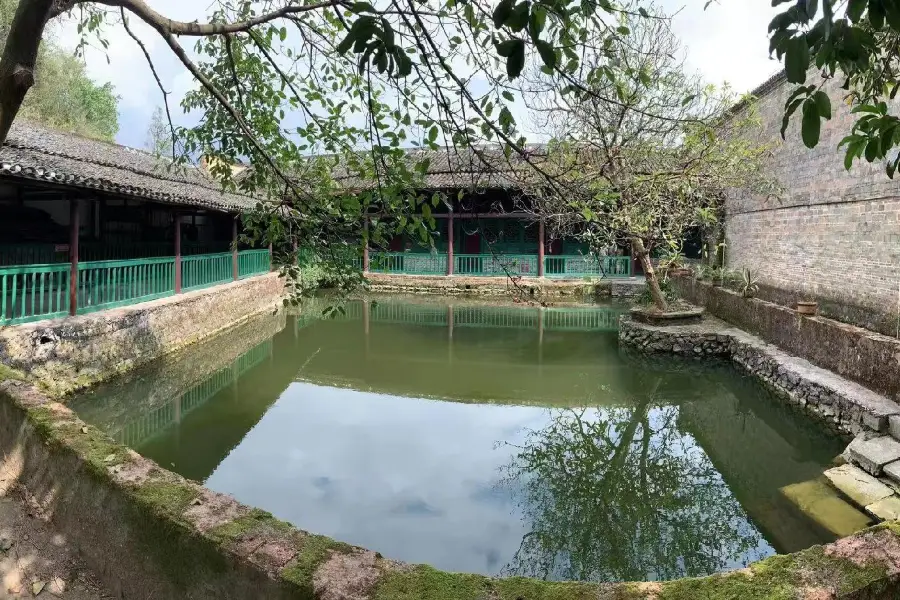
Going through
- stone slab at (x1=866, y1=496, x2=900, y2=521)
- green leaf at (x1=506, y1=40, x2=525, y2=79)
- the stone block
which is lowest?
stone slab at (x1=866, y1=496, x2=900, y2=521)

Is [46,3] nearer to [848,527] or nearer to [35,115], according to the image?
[848,527]

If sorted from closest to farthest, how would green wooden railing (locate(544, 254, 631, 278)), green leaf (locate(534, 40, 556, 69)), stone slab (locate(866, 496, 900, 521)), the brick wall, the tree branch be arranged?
green leaf (locate(534, 40, 556, 69)) < the tree branch < stone slab (locate(866, 496, 900, 521)) < the brick wall < green wooden railing (locate(544, 254, 631, 278))

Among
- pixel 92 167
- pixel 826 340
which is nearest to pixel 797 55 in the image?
pixel 826 340

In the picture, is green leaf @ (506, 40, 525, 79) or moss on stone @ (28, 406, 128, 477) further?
moss on stone @ (28, 406, 128, 477)

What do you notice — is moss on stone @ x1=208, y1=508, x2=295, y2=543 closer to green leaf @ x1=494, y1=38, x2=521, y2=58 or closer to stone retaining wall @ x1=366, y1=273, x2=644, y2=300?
green leaf @ x1=494, y1=38, x2=521, y2=58

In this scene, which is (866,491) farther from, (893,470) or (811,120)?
(811,120)

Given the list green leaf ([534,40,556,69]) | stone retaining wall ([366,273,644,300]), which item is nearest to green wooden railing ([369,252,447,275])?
stone retaining wall ([366,273,644,300])

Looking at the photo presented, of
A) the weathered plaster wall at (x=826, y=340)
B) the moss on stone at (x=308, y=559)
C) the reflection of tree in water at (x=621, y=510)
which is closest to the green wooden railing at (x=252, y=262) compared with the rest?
the reflection of tree in water at (x=621, y=510)

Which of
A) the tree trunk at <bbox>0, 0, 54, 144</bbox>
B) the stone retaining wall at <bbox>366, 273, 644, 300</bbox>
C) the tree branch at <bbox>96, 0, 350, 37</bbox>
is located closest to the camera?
the tree trunk at <bbox>0, 0, 54, 144</bbox>

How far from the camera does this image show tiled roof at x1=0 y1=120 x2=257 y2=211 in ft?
19.5

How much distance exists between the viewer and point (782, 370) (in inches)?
291

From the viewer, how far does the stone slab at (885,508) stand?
4160 mm

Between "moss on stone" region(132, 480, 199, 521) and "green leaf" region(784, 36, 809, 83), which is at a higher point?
"green leaf" region(784, 36, 809, 83)

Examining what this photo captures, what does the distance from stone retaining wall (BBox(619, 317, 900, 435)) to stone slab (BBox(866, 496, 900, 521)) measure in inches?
49.3
